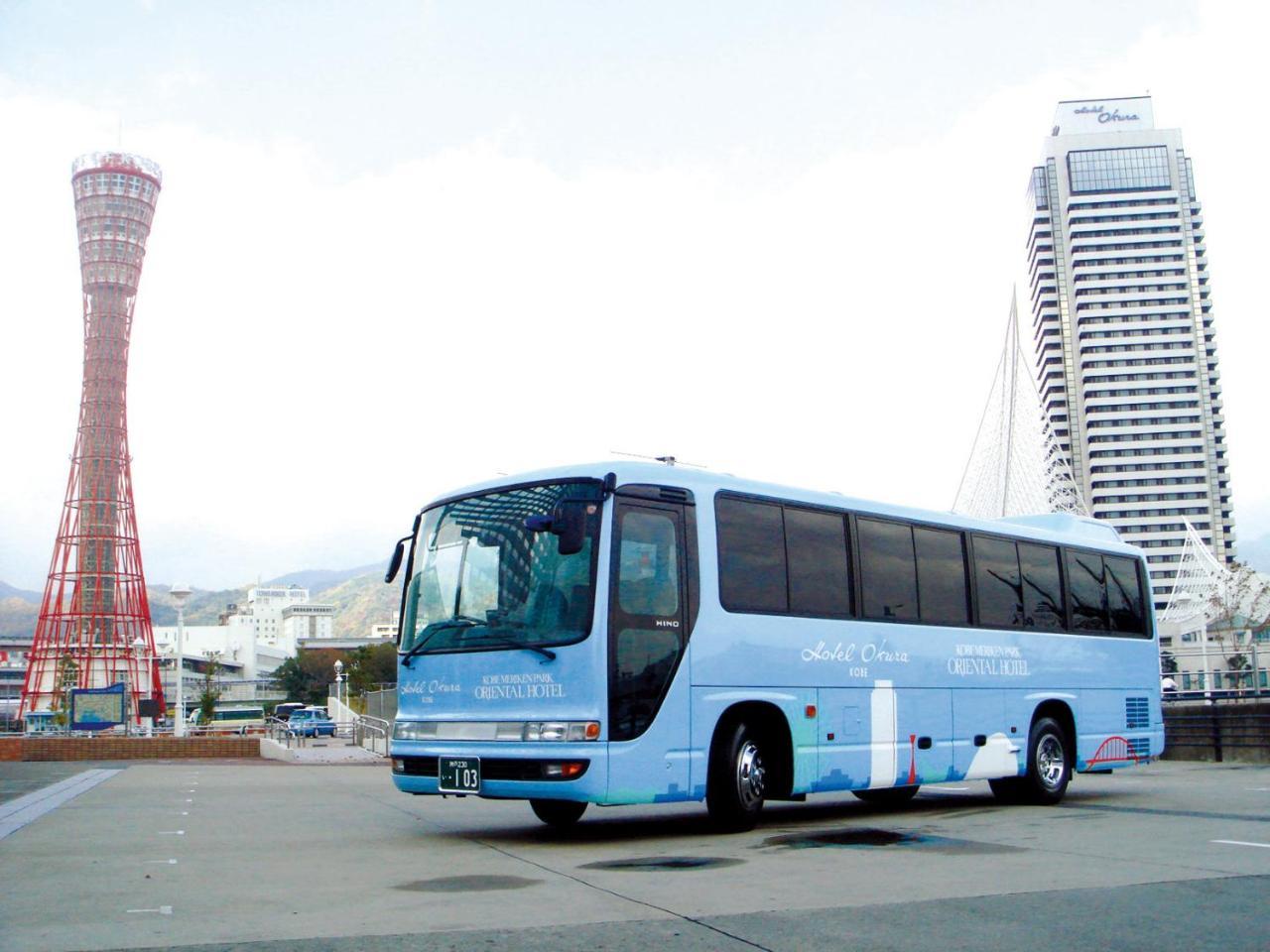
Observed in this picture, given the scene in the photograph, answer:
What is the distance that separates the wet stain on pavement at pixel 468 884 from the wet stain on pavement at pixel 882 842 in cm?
244

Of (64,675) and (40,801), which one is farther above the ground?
(64,675)

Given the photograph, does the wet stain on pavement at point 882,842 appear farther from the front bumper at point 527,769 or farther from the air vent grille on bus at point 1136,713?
the air vent grille on bus at point 1136,713

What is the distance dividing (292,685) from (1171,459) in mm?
105883

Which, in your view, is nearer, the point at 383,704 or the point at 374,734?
the point at 383,704

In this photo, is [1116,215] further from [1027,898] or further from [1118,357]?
[1027,898]

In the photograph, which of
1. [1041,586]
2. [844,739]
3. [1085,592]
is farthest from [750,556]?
[1085,592]

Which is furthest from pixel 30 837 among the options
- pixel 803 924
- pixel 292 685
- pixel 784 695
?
pixel 292 685

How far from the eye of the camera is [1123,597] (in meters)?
15.2

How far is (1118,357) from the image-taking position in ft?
Result: 523

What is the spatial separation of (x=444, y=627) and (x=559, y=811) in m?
2.03

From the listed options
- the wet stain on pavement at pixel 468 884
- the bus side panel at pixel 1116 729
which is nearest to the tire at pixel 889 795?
the bus side panel at pixel 1116 729

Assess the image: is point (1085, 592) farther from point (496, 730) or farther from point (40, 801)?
point (40, 801)

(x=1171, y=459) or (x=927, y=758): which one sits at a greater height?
(x=1171, y=459)

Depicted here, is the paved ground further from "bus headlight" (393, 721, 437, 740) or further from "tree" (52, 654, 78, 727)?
"tree" (52, 654, 78, 727)
